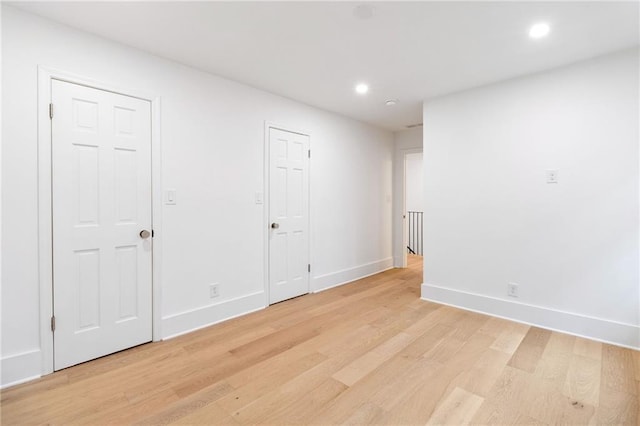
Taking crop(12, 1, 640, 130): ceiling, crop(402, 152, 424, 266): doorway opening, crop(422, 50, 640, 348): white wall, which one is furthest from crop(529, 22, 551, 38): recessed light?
crop(402, 152, 424, 266): doorway opening

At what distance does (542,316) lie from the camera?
2.89 meters

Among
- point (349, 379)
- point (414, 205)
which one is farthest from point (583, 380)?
point (414, 205)

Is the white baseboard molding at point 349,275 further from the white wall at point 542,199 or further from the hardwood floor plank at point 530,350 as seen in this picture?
the hardwood floor plank at point 530,350

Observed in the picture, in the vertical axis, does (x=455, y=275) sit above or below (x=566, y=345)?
above

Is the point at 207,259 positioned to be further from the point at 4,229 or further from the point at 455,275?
the point at 455,275

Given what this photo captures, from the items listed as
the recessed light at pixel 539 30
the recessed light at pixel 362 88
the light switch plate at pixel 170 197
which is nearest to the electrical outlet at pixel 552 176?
the recessed light at pixel 539 30

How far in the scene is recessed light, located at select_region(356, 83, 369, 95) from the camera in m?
3.24

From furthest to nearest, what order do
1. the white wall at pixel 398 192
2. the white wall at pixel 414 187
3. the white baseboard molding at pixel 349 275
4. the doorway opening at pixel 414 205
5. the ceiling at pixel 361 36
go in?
the white wall at pixel 414 187, the doorway opening at pixel 414 205, the white wall at pixel 398 192, the white baseboard molding at pixel 349 275, the ceiling at pixel 361 36

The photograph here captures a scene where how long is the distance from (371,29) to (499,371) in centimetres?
265

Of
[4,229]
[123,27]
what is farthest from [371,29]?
[4,229]

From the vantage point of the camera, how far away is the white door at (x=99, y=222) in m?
2.14

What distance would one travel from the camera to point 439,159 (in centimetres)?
362

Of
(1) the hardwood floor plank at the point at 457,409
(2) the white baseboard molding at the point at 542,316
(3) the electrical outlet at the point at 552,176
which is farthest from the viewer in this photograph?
(3) the electrical outlet at the point at 552,176

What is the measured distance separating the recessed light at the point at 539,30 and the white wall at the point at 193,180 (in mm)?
2422
